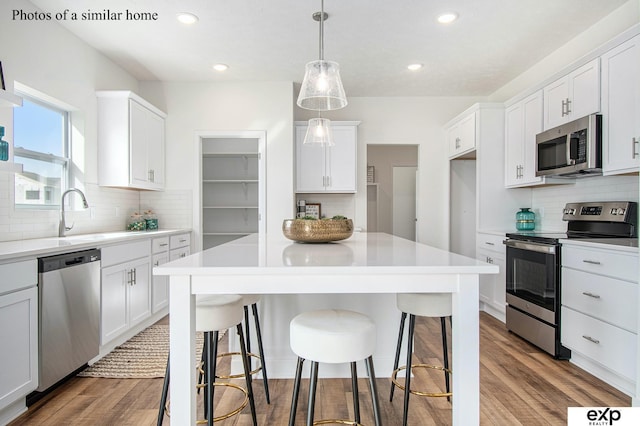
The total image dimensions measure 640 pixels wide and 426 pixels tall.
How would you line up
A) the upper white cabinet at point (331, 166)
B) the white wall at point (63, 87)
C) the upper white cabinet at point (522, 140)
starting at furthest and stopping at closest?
the upper white cabinet at point (331, 166) < the upper white cabinet at point (522, 140) < the white wall at point (63, 87)

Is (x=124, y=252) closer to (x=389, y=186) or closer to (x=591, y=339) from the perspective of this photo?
(x=591, y=339)

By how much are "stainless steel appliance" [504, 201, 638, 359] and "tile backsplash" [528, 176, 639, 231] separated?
0.11m

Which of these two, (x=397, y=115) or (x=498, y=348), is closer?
(x=498, y=348)

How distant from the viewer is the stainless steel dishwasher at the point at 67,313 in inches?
86.6

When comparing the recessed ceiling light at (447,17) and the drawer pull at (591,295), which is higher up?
the recessed ceiling light at (447,17)

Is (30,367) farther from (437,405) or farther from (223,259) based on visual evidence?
(437,405)

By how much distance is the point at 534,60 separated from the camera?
13.2 feet

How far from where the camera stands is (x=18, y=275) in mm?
2006

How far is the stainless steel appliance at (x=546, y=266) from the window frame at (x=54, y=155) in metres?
3.97

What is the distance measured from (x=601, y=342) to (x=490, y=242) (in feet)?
5.24

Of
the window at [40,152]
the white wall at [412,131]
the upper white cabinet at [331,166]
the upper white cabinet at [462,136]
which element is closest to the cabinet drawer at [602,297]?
the upper white cabinet at [462,136]

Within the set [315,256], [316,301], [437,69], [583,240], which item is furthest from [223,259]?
[437,69]

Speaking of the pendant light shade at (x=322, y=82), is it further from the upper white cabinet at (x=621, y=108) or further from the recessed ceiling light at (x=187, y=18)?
the upper white cabinet at (x=621, y=108)

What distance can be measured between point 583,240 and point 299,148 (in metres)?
3.38
